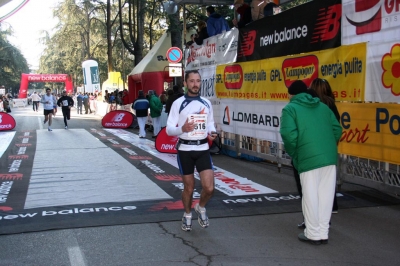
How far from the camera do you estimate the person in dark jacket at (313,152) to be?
17.1 feet

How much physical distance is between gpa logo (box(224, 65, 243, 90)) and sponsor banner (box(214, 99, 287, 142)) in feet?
1.20

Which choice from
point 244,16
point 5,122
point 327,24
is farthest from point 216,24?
point 5,122

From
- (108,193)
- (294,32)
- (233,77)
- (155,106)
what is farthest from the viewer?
(155,106)

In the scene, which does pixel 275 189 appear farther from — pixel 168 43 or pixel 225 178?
pixel 168 43

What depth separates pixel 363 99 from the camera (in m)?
7.45

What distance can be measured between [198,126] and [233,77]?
6.66 metres

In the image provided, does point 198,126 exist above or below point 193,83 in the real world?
below

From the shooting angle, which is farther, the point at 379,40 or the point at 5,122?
the point at 5,122

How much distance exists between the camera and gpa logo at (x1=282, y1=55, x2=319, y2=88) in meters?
8.73

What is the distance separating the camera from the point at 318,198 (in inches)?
210

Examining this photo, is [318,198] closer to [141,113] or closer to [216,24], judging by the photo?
[216,24]

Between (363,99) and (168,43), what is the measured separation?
63.0 ft

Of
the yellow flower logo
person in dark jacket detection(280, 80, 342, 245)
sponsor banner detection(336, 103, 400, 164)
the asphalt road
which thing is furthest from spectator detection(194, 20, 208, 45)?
person in dark jacket detection(280, 80, 342, 245)

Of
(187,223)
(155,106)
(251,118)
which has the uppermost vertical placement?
(251,118)
